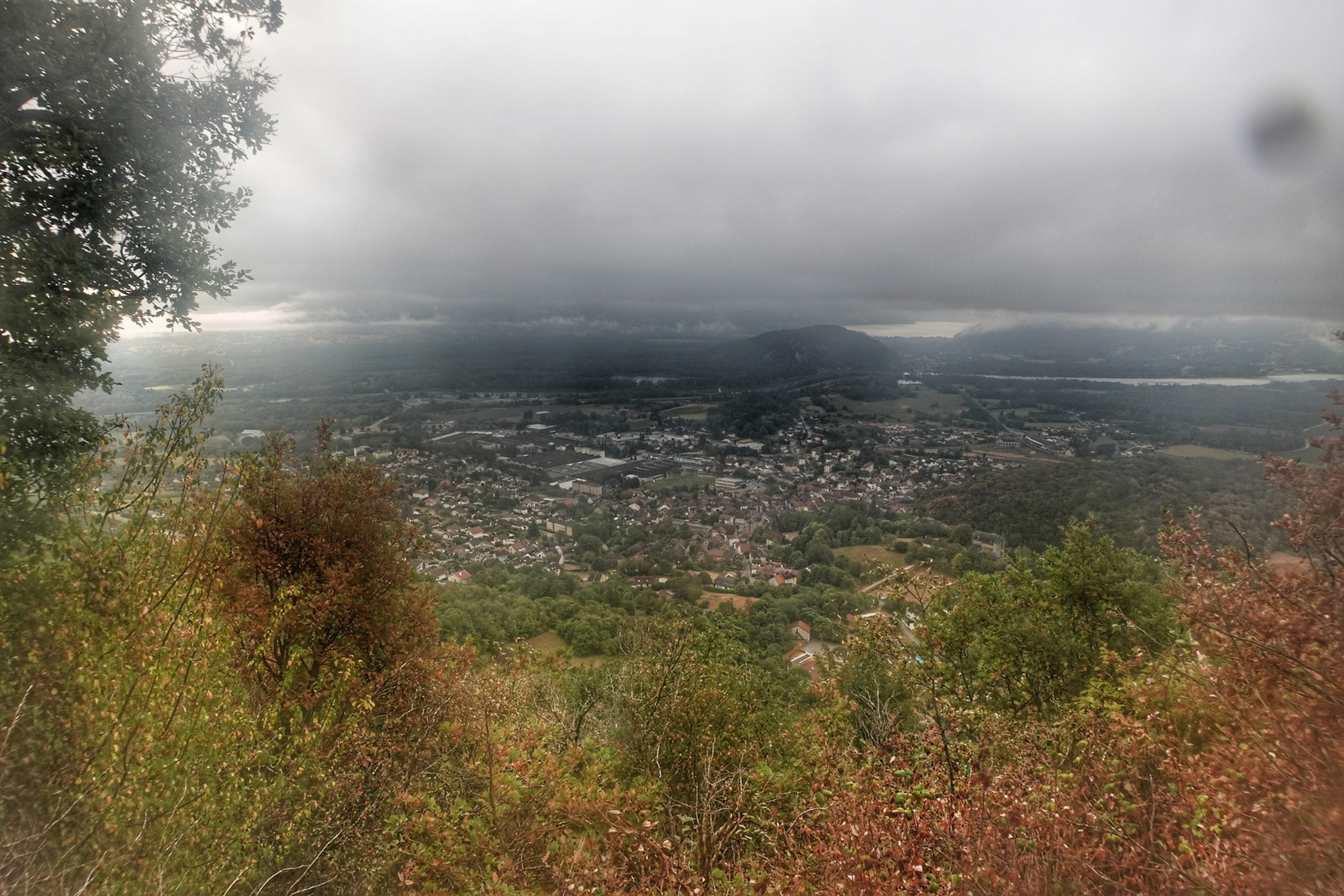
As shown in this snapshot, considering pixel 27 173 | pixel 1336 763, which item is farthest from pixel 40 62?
pixel 1336 763

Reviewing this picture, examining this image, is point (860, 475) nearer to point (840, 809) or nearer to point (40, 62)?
point (840, 809)

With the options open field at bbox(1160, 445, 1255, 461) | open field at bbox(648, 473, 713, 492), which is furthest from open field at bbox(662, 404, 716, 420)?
open field at bbox(1160, 445, 1255, 461)

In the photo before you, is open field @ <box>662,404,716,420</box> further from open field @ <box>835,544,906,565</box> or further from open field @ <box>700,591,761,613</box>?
open field @ <box>700,591,761,613</box>

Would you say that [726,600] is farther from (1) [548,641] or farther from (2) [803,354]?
(2) [803,354]

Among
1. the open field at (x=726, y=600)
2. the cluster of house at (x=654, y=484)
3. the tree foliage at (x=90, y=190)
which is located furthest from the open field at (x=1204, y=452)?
the tree foliage at (x=90, y=190)

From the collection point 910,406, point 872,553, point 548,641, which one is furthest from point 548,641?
point 910,406

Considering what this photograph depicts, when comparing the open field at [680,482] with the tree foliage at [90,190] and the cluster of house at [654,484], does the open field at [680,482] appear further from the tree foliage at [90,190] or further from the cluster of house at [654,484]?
the tree foliage at [90,190]

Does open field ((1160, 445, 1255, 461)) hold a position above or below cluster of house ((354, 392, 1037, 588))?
above
